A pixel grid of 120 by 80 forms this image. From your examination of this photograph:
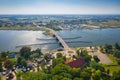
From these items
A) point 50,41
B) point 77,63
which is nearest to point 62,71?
point 77,63

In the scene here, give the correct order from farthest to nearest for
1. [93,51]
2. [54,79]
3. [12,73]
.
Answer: [93,51] < [12,73] < [54,79]

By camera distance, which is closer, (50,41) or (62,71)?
(62,71)

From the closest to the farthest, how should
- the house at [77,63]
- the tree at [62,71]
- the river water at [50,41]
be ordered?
1. the tree at [62,71]
2. the house at [77,63]
3. the river water at [50,41]

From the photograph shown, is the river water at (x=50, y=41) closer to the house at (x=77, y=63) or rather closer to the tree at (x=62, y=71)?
the house at (x=77, y=63)

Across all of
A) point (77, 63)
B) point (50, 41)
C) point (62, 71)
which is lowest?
point (50, 41)

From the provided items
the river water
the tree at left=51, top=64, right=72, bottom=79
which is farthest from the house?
the river water

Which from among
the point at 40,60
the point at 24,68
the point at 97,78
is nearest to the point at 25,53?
the point at 40,60

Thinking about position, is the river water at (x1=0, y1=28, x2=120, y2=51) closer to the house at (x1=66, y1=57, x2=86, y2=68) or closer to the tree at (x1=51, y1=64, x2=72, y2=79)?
the house at (x1=66, y1=57, x2=86, y2=68)

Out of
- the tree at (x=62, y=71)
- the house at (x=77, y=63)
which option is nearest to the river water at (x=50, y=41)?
the house at (x=77, y=63)

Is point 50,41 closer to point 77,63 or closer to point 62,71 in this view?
point 77,63

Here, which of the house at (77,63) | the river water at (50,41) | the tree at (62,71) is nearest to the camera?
the tree at (62,71)

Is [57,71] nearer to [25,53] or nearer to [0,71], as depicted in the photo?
[0,71]
